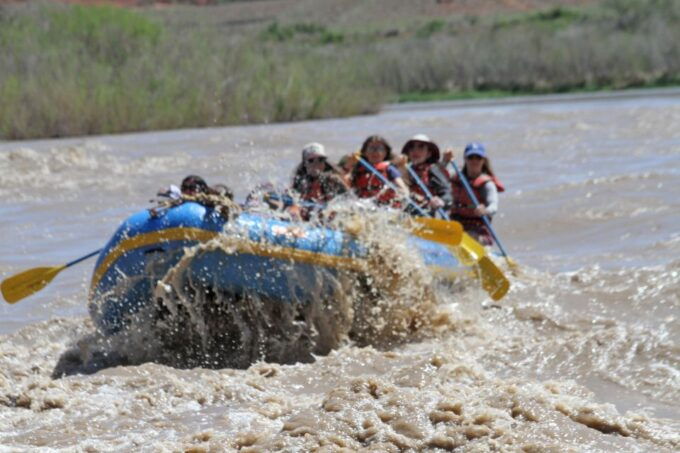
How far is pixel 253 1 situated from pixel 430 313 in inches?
2274

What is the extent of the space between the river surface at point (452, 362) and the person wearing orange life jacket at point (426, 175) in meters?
0.79

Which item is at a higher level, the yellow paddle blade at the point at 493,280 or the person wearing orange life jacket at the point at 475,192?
the person wearing orange life jacket at the point at 475,192

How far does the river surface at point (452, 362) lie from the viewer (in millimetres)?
5461

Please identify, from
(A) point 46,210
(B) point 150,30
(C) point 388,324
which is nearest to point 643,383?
(C) point 388,324

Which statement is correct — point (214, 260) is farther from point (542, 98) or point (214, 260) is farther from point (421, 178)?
point (542, 98)

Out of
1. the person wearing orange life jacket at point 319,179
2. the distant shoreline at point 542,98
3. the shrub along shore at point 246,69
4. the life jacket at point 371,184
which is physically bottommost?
the distant shoreline at point 542,98

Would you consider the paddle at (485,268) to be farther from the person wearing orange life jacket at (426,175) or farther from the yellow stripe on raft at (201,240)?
the yellow stripe on raft at (201,240)

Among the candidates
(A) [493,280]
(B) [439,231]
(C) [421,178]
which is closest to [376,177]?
(C) [421,178]

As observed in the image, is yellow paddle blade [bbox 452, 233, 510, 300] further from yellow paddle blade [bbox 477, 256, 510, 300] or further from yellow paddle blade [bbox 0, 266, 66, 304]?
yellow paddle blade [bbox 0, 266, 66, 304]

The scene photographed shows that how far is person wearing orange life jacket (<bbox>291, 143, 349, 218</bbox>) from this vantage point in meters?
8.40

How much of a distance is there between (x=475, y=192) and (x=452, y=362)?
11.1ft

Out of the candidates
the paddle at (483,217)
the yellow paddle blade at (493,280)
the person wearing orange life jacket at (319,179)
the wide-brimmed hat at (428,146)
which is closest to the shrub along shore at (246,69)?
the wide-brimmed hat at (428,146)

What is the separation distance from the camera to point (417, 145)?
966 cm

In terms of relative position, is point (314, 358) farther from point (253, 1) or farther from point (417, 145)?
point (253, 1)
